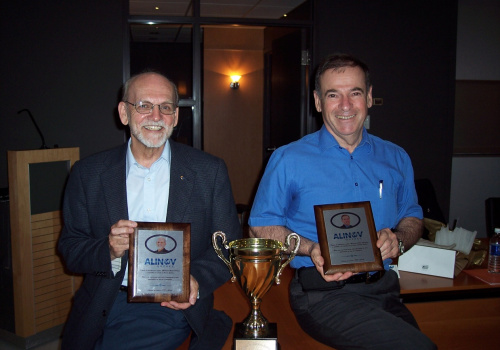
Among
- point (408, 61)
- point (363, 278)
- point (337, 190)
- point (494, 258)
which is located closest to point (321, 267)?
point (363, 278)

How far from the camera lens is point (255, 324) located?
1.58m

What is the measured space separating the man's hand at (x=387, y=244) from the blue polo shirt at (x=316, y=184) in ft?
0.66

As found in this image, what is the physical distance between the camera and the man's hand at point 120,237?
1550 millimetres

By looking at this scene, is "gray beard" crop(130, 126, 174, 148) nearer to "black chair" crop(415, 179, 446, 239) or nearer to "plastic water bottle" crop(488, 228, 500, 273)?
"plastic water bottle" crop(488, 228, 500, 273)

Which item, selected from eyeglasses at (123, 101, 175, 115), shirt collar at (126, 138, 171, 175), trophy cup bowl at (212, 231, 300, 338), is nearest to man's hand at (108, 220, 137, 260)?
trophy cup bowl at (212, 231, 300, 338)

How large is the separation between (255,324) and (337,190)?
0.68m

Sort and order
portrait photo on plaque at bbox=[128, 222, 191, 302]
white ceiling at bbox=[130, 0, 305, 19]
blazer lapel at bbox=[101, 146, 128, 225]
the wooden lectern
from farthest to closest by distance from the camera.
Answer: white ceiling at bbox=[130, 0, 305, 19] < the wooden lectern < blazer lapel at bbox=[101, 146, 128, 225] < portrait photo on plaque at bbox=[128, 222, 191, 302]

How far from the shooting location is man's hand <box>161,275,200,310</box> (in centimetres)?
157

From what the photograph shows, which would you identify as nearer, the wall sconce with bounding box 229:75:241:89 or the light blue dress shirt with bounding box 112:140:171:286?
the light blue dress shirt with bounding box 112:140:171:286

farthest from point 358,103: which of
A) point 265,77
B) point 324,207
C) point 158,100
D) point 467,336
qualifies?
point 265,77

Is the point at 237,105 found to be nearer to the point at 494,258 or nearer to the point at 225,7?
the point at 225,7

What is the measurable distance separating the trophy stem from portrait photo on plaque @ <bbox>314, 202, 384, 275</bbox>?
0.28 meters

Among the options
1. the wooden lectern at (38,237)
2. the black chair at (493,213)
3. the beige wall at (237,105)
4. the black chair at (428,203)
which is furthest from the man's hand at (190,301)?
the beige wall at (237,105)

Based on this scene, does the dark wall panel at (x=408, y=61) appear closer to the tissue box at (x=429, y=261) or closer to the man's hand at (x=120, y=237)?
the tissue box at (x=429, y=261)
